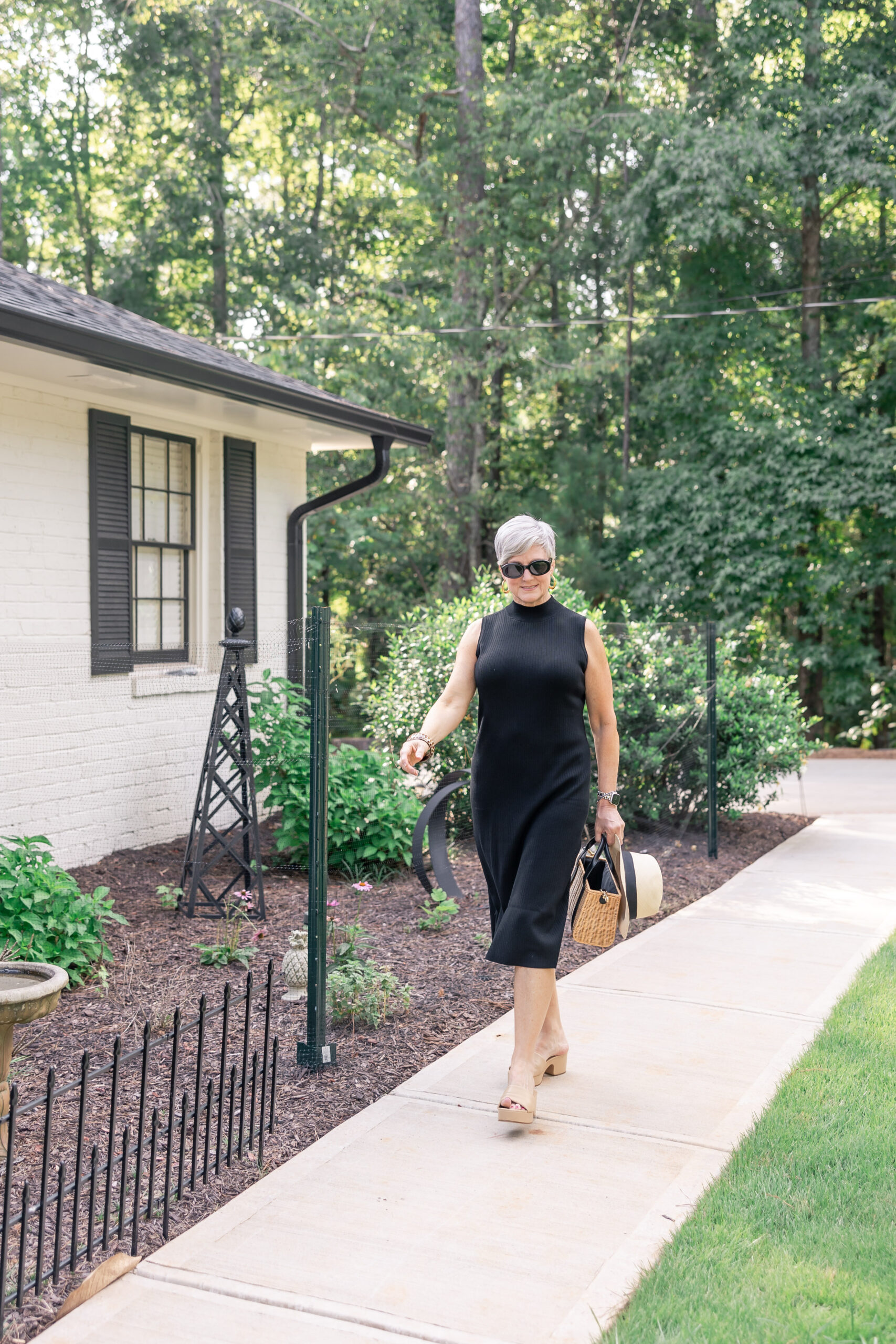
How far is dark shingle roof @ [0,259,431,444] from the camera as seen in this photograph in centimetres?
575

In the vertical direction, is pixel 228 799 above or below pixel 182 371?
below

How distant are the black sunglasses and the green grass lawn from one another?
182 centimetres

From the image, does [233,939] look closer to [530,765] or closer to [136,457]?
[530,765]

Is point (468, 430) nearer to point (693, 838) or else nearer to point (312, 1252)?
point (693, 838)

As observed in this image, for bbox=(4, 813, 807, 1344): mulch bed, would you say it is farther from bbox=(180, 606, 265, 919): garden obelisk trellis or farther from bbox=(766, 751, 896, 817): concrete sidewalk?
bbox=(766, 751, 896, 817): concrete sidewalk

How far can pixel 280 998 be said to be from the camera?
5031mm

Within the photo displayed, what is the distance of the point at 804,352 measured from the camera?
19250mm

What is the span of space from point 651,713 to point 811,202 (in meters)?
13.1

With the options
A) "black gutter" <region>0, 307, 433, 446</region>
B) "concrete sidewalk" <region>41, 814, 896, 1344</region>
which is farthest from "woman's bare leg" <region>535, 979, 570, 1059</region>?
"black gutter" <region>0, 307, 433, 446</region>

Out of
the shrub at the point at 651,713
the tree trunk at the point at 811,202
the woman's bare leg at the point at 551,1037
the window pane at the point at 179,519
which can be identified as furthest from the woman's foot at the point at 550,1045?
the tree trunk at the point at 811,202

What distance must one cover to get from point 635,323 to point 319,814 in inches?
725

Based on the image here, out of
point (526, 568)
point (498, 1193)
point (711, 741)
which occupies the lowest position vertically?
point (498, 1193)

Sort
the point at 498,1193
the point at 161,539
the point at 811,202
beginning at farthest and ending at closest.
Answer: the point at 811,202 < the point at 161,539 < the point at 498,1193

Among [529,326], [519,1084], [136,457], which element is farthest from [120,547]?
[529,326]
